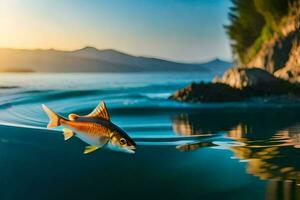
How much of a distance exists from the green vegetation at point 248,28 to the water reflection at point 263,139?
2688cm

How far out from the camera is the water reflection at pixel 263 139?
26.3 feet

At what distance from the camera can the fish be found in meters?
5.88

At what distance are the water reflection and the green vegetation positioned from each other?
88.2 ft

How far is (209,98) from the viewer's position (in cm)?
2606

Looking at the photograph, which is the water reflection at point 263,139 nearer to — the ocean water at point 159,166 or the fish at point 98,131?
the ocean water at point 159,166

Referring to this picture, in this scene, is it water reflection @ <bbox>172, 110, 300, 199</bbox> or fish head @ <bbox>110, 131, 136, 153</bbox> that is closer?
fish head @ <bbox>110, 131, 136, 153</bbox>

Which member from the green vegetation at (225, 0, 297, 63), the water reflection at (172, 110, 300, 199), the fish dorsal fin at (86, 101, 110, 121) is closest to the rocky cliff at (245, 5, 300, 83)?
the green vegetation at (225, 0, 297, 63)

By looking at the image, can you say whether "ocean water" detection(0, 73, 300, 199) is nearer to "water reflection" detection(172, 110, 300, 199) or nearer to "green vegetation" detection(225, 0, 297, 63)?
"water reflection" detection(172, 110, 300, 199)

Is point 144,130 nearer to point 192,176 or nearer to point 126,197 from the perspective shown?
point 192,176

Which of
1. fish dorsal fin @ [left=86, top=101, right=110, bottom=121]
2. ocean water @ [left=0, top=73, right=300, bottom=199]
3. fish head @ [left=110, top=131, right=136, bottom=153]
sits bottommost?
ocean water @ [left=0, top=73, right=300, bottom=199]

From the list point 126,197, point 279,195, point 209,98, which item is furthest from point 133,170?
point 209,98

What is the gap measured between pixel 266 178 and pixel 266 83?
2155 centimetres

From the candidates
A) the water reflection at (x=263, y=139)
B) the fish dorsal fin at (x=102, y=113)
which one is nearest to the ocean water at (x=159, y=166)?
the water reflection at (x=263, y=139)

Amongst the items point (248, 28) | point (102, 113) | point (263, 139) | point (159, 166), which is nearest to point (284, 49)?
point (248, 28)
